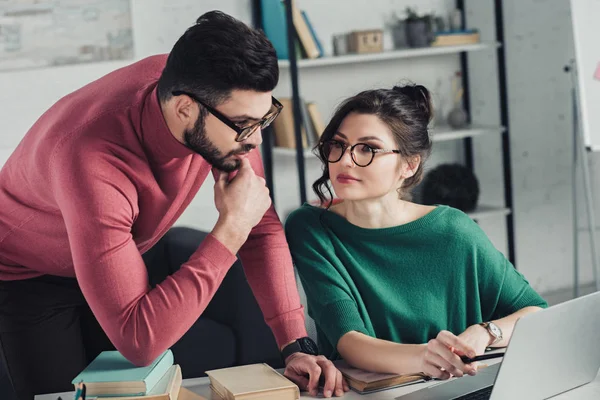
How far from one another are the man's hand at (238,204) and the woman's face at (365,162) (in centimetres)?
24

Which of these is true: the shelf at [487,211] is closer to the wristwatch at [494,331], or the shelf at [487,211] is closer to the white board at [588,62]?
the white board at [588,62]

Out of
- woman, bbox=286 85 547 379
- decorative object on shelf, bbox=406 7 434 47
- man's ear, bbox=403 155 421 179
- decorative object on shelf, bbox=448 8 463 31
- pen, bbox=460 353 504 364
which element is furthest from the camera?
decorative object on shelf, bbox=448 8 463 31

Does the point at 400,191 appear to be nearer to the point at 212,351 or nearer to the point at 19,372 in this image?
the point at 19,372

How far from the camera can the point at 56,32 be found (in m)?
3.55

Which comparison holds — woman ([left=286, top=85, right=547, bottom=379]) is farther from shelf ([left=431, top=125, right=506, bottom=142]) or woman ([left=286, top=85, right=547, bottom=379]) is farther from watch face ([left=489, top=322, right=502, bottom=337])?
shelf ([left=431, top=125, right=506, bottom=142])

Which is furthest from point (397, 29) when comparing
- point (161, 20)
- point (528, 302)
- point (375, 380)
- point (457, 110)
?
point (375, 380)

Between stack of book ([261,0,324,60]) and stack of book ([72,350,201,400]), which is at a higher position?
stack of book ([261,0,324,60])

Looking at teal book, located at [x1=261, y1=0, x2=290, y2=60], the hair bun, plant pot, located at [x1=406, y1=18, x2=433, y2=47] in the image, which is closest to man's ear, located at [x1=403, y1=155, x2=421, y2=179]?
the hair bun

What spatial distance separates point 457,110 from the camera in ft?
13.3

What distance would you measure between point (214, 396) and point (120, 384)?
7.2 inches

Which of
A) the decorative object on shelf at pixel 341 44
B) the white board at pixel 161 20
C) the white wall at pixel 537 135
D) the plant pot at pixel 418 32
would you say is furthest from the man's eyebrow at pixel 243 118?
the white wall at pixel 537 135

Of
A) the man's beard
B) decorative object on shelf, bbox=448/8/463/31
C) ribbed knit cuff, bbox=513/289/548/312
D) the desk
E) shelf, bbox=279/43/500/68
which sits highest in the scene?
decorative object on shelf, bbox=448/8/463/31

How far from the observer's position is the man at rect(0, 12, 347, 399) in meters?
1.39

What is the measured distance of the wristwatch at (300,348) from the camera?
5.23 feet
